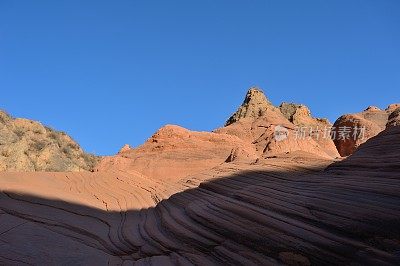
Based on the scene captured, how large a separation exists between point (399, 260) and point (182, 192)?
25.0 feet

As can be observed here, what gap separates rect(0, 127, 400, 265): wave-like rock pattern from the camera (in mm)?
5078

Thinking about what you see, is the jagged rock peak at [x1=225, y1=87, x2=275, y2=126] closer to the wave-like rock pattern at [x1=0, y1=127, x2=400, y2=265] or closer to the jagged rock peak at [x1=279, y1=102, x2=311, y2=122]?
the jagged rock peak at [x1=279, y1=102, x2=311, y2=122]

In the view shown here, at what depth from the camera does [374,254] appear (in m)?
4.54

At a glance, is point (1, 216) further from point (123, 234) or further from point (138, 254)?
point (138, 254)

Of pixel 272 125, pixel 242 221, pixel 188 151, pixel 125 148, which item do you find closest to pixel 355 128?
pixel 272 125

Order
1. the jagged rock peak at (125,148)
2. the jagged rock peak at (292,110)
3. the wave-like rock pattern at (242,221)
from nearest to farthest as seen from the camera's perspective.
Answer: the wave-like rock pattern at (242,221) → the jagged rock peak at (125,148) → the jagged rock peak at (292,110)

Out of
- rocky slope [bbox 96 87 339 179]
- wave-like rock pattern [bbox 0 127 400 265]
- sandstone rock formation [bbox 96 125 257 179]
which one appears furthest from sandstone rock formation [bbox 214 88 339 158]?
wave-like rock pattern [bbox 0 127 400 265]

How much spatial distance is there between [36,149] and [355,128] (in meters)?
29.3

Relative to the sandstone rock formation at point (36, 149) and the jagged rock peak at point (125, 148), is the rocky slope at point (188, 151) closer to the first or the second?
the jagged rock peak at point (125, 148)

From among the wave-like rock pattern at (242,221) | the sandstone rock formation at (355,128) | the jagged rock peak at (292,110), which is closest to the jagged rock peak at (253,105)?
the jagged rock peak at (292,110)

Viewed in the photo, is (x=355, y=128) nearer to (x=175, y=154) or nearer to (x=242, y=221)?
(x=175, y=154)

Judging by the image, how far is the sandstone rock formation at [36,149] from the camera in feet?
90.6

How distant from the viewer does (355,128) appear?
123 ft

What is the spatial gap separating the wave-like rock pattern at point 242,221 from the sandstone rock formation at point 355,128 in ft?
91.3
